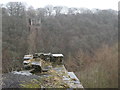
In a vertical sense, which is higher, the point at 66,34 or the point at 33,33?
the point at 33,33

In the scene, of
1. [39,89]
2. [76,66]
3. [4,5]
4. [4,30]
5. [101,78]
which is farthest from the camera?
[76,66]

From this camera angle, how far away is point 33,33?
Answer: 1311 centimetres

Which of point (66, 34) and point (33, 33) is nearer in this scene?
point (33, 33)

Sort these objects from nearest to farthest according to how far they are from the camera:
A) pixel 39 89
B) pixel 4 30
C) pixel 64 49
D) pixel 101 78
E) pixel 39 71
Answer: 1. pixel 39 89
2. pixel 39 71
3. pixel 101 78
4. pixel 4 30
5. pixel 64 49

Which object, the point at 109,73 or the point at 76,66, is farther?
the point at 76,66

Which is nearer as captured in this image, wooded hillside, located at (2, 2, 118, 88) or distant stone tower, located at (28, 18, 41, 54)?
wooded hillside, located at (2, 2, 118, 88)

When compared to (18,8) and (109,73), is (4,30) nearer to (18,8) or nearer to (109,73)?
(18,8)

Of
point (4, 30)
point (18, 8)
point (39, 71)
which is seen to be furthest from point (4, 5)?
point (39, 71)

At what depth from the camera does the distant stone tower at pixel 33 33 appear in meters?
11.9

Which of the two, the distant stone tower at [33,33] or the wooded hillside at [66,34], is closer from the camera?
the wooded hillside at [66,34]

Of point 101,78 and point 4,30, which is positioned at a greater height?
point 4,30

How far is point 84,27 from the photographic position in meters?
14.9

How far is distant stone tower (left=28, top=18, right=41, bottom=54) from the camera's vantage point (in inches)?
470

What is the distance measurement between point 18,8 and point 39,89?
1158 cm
